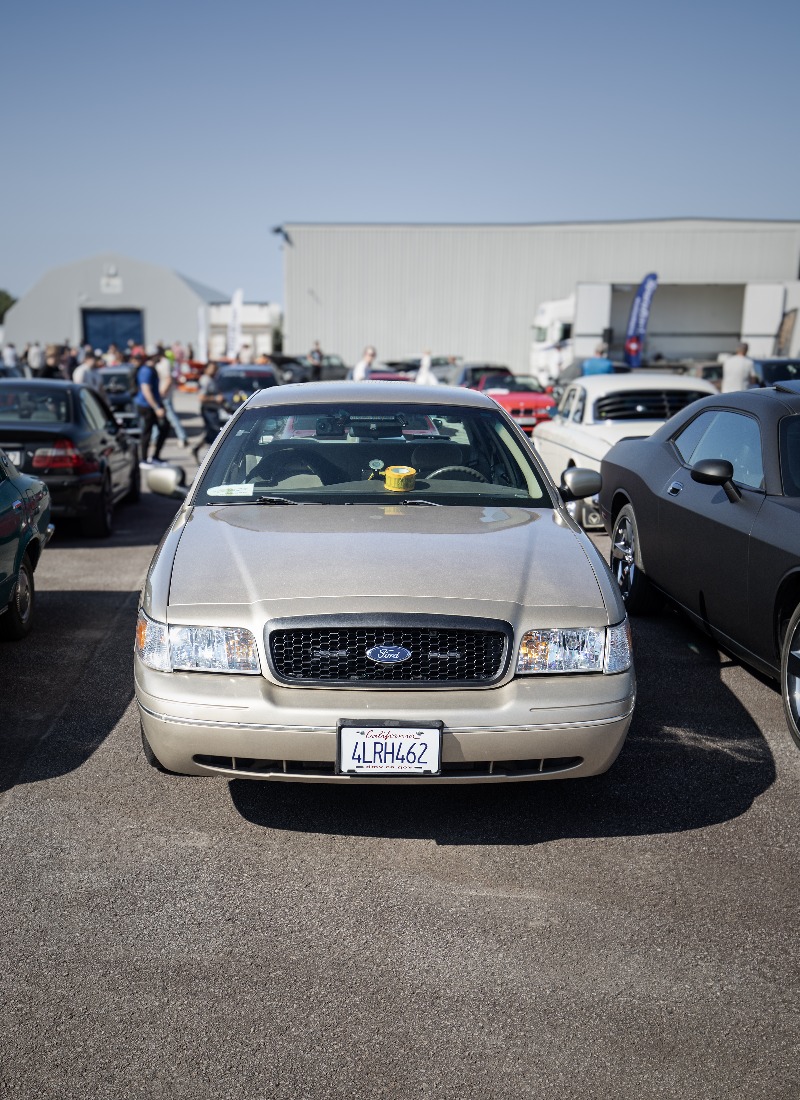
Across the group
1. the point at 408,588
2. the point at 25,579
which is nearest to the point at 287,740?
the point at 408,588

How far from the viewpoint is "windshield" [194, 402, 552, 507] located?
4664 mm

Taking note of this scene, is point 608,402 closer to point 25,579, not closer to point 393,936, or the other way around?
point 25,579

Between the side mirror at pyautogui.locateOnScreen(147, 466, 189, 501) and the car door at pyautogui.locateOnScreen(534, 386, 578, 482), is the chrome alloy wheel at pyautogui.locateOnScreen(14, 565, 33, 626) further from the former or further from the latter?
the car door at pyautogui.locateOnScreen(534, 386, 578, 482)

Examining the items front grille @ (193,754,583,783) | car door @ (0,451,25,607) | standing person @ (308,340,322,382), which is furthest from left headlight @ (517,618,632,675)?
standing person @ (308,340,322,382)

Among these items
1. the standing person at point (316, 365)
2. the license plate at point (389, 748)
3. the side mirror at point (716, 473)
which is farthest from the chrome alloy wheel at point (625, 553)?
the standing person at point (316, 365)

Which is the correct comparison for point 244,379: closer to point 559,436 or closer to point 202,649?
point 559,436

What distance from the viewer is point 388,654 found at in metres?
3.41

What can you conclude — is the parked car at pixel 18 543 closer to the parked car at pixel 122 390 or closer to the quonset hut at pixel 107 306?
the parked car at pixel 122 390

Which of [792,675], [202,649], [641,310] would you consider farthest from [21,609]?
[641,310]

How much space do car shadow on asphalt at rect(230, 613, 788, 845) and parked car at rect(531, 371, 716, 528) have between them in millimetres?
5227

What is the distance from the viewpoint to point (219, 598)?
11.6ft

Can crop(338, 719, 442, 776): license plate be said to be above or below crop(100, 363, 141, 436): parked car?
above

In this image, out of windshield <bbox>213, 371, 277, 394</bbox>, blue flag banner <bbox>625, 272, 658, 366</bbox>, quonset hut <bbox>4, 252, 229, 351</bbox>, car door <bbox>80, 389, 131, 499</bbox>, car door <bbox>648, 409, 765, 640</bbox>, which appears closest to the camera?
car door <bbox>648, 409, 765, 640</bbox>

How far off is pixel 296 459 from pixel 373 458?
37 centimetres
